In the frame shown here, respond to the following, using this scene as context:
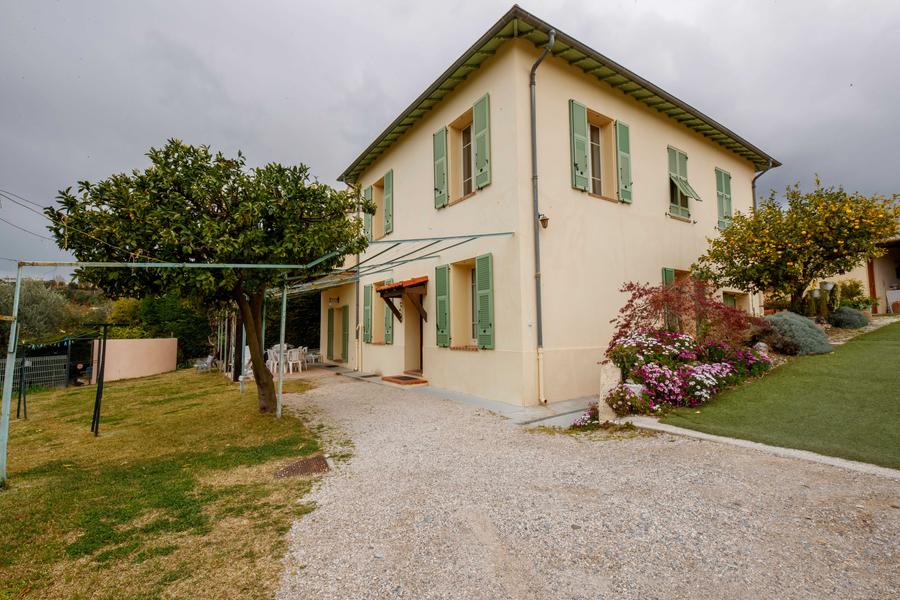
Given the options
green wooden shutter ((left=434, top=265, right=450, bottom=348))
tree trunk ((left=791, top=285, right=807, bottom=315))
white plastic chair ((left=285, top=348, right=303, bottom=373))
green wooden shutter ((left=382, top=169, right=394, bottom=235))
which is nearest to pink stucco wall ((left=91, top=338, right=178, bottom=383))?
white plastic chair ((left=285, top=348, right=303, bottom=373))

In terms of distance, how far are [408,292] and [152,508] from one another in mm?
6863

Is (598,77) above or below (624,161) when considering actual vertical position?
above

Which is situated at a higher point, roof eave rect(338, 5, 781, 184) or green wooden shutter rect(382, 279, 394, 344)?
roof eave rect(338, 5, 781, 184)

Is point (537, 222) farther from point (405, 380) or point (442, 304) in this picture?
point (405, 380)

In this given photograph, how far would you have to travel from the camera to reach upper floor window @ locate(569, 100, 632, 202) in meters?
8.18

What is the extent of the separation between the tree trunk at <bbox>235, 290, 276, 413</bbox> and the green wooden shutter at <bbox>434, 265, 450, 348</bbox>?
11.4 feet

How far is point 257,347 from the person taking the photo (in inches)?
251

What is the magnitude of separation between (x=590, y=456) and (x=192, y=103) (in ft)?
35.0

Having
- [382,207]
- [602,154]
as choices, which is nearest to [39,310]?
[382,207]

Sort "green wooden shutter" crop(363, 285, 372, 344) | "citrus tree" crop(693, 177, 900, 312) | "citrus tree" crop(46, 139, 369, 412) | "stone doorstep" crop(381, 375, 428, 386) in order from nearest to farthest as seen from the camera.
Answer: "citrus tree" crop(46, 139, 369, 412) → "citrus tree" crop(693, 177, 900, 312) → "stone doorstep" crop(381, 375, 428, 386) → "green wooden shutter" crop(363, 285, 372, 344)

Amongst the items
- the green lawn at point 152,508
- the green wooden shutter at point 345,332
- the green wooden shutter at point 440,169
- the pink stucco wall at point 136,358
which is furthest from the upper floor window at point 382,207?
the pink stucco wall at point 136,358

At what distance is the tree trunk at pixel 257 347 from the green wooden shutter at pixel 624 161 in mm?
7332

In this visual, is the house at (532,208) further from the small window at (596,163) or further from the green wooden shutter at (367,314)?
the green wooden shutter at (367,314)

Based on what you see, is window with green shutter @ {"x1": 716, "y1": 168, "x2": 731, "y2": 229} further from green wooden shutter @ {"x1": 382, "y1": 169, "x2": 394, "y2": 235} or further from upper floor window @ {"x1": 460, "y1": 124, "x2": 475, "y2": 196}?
green wooden shutter @ {"x1": 382, "y1": 169, "x2": 394, "y2": 235}
